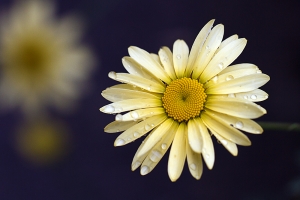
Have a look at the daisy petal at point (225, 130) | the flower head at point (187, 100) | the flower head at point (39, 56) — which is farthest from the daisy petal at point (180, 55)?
the flower head at point (39, 56)

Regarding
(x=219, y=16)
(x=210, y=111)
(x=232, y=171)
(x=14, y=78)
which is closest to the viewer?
(x=210, y=111)

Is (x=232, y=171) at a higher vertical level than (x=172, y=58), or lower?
lower

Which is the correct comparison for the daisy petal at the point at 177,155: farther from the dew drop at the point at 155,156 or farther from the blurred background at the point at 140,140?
the blurred background at the point at 140,140

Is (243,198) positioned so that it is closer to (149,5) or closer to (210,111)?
(149,5)

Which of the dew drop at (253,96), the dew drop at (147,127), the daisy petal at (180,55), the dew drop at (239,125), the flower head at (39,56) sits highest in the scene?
the flower head at (39,56)

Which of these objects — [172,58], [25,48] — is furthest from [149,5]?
[172,58]

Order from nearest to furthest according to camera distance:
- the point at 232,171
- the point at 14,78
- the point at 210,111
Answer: the point at 210,111 < the point at 14,78 < the point at 232,171

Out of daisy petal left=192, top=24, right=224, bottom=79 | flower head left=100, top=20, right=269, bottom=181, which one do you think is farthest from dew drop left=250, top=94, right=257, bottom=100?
daisy petal left=192, top=24, right=224, bottom=79
